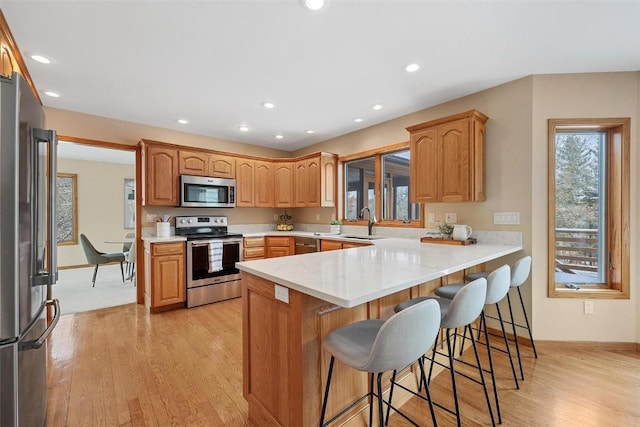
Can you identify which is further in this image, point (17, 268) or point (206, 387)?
point (206, 387)

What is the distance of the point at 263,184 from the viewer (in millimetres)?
4969

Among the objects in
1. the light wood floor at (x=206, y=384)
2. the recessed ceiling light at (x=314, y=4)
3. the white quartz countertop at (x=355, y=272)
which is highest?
the recessed ceiling light at (x=314, y=4)

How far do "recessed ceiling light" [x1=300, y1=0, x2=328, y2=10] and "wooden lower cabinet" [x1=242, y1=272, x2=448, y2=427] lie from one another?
1702 millimetres

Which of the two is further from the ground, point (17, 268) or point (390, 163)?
point (390, 163)

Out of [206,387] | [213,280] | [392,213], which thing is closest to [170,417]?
[206,387]

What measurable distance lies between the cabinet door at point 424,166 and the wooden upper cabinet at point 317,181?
5.61ft

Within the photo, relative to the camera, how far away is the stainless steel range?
12.4 feet

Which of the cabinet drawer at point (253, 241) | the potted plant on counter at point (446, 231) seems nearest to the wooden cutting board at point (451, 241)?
the potted plant on counter at point (446, 231)

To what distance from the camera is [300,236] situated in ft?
15.0

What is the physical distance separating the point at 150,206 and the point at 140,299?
132 cm

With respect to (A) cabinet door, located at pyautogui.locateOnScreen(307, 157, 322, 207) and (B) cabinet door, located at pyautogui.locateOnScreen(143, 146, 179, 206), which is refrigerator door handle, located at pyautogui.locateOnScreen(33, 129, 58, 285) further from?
(A) cabinet door, located at pyautogui.locateOnScreen(307, 157, 322, 207)

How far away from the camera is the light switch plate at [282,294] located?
1.39 meters

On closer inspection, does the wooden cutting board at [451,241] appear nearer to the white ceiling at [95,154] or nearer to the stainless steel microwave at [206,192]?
the stainless steel microwave at [206,192]

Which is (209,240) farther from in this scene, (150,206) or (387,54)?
(387,54)
